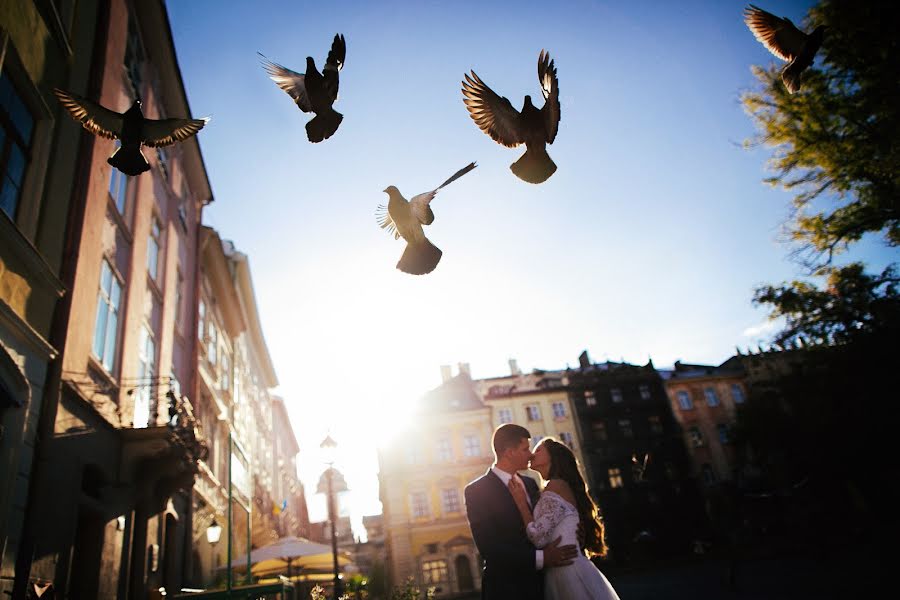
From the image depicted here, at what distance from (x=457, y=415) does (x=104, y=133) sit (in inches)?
1427

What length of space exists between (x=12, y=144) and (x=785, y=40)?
9594 millimetres

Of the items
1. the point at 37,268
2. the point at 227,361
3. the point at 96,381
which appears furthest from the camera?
the point at 227,361

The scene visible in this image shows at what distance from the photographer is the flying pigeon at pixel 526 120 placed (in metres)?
4.60

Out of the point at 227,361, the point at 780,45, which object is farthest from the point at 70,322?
the point at 227,361

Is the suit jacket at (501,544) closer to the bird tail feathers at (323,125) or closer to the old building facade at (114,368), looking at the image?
the bird tail feathers at (323,125)

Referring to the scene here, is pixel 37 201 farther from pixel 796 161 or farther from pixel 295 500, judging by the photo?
pixel 295 500

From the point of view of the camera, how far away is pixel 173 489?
36.8 feet

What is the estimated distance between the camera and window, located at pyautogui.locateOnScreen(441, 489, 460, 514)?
3616cm

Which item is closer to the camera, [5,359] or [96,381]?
[5,359]

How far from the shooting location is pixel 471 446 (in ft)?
127

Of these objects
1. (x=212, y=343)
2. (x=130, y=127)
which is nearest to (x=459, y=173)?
(x=130, y=127)

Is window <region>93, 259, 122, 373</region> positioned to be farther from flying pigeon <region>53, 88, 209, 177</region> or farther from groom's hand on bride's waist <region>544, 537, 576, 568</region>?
groom's hand on bride's waist <region>544, 537, 576, 568</region>

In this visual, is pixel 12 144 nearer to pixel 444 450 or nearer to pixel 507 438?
pixel 507 438

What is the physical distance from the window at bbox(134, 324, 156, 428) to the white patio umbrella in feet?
14.5
